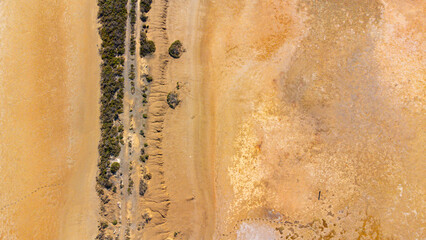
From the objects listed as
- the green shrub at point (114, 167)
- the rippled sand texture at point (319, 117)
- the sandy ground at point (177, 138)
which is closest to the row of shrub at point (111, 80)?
the green shrub at point (114, 167)

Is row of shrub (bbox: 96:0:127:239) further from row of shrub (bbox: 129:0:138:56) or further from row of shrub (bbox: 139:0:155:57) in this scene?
row of shrub (bbox: 139:0:155:57)

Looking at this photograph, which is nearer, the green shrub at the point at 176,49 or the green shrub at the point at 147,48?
the green shrub at the point at 147,48

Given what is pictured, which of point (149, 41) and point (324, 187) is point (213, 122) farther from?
point (324, 187)

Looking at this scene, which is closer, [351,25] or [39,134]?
[39,134]

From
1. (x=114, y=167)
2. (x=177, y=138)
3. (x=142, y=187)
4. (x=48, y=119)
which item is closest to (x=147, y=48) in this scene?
(x=177, y=138)

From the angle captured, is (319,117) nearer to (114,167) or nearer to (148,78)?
(148,78)

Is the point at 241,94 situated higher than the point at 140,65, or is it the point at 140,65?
the point at 140,65

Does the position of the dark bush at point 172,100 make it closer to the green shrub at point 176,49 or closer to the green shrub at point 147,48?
the green shrub at point 176,49

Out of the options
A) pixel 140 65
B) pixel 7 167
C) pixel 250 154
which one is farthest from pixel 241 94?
pixel 7 167
